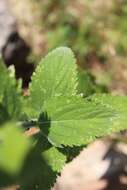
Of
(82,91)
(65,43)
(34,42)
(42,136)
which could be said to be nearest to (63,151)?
(42,136)

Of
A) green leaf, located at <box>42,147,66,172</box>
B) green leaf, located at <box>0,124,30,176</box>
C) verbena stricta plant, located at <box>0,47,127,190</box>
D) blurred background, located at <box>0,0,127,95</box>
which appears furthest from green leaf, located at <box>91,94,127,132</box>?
blurred background, located at <box>0,0,127,95</box>

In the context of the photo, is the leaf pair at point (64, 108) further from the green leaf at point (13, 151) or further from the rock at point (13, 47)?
the rock at point (13, 47)

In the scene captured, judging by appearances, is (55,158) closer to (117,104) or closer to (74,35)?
(117,104)

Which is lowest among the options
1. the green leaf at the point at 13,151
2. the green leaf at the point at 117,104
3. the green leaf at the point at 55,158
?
the green leaf at the point at 55,158

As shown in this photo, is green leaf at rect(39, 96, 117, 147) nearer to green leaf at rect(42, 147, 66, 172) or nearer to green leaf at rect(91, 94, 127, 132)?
green leaf at rect(42, 147, 66, 172)

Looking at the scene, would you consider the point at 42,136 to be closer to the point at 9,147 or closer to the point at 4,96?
the point at 4,96

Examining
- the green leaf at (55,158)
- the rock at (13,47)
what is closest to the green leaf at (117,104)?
the green leaf at (55,158)

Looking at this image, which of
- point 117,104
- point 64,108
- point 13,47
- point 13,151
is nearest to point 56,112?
point 64,108
